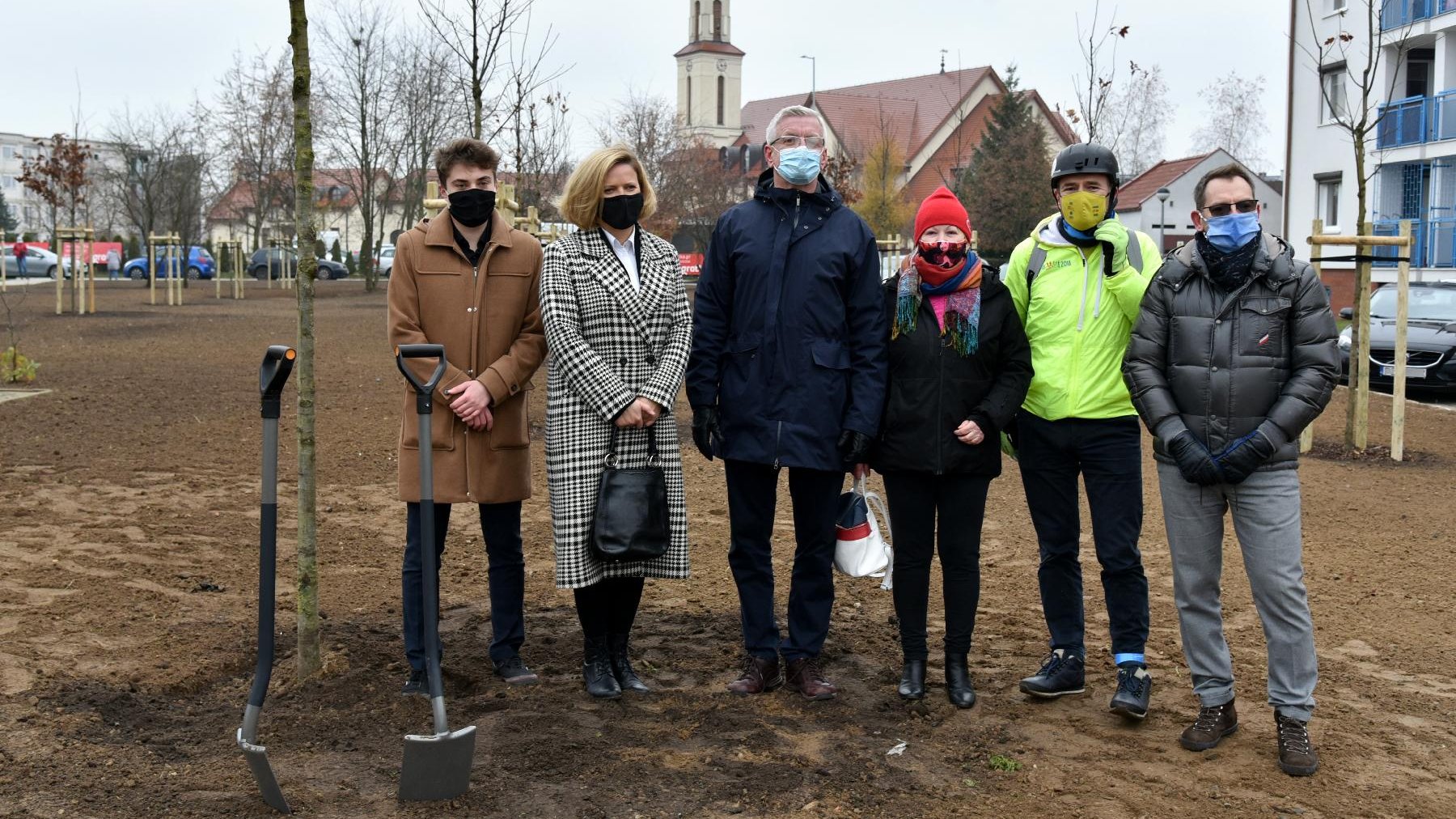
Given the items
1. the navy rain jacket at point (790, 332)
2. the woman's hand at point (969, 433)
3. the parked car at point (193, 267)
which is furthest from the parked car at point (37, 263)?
the woman's hand at point (969, 433)

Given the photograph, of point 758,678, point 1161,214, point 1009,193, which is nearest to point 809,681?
point 758,678

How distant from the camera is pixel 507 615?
5.14m

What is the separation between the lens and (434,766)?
3918mm

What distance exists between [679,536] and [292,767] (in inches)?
63.9

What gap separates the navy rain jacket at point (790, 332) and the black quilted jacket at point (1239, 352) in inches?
39.0

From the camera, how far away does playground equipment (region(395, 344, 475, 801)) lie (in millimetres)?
3902

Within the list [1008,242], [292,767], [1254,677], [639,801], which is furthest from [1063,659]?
[1008,242]

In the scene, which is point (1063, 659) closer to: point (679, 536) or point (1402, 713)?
point (1402, 713)

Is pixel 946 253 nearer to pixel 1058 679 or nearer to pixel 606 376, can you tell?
pixel 606 376

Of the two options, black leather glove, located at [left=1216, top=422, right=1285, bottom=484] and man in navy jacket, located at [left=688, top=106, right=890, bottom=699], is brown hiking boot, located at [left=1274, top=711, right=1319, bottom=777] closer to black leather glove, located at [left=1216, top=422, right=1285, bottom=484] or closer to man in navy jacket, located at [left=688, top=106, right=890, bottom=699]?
black leather glove, located at [left=1216, top=422, right=1285, bottom=484]

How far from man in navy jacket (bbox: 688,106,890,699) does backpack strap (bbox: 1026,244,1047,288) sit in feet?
1.88

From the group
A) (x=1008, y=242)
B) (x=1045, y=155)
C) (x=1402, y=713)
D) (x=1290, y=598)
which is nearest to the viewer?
(x=1290, y=598)

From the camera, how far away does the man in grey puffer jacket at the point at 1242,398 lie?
4387 millimetres

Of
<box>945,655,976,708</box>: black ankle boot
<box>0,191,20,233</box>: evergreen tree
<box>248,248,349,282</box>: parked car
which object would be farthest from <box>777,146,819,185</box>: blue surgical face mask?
<box>0,191,20,233</box>: evergreen tree
